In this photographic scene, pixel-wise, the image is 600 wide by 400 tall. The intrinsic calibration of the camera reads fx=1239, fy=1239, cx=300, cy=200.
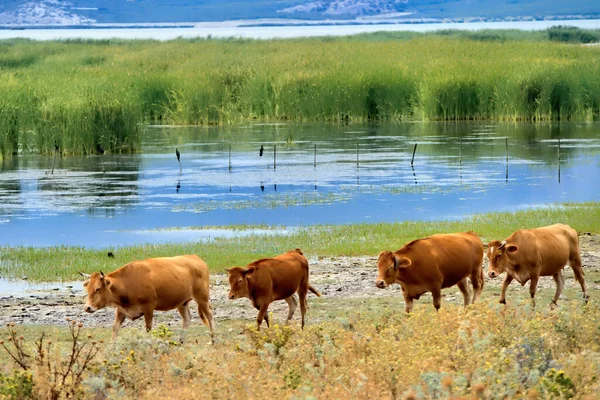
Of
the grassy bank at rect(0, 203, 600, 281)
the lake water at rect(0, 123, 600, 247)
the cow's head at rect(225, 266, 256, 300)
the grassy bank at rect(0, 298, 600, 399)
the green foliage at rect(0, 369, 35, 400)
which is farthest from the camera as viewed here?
the lake water at rect(0, 123, 600, 247)

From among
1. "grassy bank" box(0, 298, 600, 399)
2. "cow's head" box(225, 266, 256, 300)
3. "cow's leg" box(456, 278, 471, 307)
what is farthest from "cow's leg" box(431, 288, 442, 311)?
"cow's head" box(225, 266, 256, 300)

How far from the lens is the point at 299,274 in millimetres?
13266

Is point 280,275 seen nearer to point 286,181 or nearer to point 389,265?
point 389,265

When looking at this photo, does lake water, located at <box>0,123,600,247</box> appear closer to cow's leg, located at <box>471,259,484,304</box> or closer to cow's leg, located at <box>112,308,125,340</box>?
cow's leg, located at <box>471,259,484,304</box>

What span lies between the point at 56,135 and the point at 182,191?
8906 millimetres

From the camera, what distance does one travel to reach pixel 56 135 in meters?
37.8

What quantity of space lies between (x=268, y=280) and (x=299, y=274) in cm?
59

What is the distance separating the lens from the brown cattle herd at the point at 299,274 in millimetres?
12273

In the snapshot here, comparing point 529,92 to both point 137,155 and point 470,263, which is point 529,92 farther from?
point 470,263

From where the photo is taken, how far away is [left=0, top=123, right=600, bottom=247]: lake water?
24781 mm

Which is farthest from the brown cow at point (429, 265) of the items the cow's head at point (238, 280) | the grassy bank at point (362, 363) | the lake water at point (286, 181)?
the lake water at point (286, 181)

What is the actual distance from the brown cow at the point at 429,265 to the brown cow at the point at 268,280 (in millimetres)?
976

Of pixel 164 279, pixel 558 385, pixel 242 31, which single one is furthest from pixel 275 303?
pixel 242 31

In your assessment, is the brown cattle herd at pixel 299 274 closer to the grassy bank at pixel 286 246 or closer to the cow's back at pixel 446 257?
the cow's back at pixel 446 257
